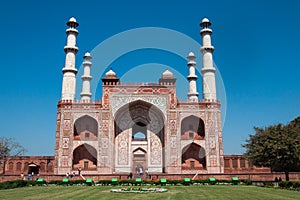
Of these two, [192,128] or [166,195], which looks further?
[192,128]

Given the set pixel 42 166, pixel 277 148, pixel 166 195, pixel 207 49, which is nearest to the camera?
pixel 166 195

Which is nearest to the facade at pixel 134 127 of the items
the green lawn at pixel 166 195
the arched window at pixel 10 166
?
the arched window at pixel 10 166

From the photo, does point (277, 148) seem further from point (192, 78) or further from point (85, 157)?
point (85, 157)

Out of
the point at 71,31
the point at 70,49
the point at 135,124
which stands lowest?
the point at 135,124

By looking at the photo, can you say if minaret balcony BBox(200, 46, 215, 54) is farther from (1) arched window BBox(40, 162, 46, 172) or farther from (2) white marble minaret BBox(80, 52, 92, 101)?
(1) arched window BBox(40, 162, 46, 172)

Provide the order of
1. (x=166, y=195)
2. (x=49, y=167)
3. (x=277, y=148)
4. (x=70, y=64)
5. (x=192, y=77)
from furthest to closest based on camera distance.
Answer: (x=192, y=77)
(x=49, y=167)
(x=70, y=64)
(x=277, y=148)
(x=166, y=195)

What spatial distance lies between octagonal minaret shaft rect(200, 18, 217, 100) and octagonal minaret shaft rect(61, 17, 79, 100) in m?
11.9

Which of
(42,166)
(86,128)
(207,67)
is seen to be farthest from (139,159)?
(207,67)

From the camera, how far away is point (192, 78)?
33.5 meters

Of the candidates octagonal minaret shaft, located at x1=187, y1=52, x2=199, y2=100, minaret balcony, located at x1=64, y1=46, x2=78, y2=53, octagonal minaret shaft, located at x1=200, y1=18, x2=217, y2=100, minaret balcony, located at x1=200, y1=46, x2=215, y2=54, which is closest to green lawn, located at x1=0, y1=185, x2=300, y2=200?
octagonal minaret shaft, located at x1=200, y1=18, x2=217, y2=100

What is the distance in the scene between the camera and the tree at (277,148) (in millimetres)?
19469

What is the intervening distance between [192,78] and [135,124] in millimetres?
8182

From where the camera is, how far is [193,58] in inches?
1328

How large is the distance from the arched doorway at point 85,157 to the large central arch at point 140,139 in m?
2.09
